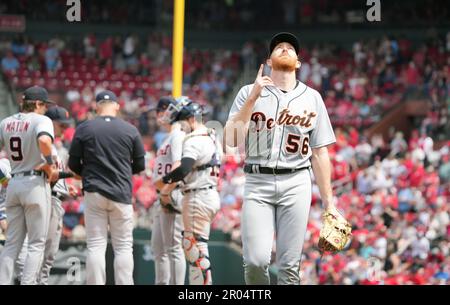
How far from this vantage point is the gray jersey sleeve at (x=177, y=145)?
888cm

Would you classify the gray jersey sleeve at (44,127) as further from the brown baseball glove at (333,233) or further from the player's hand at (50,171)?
the brown baseball glove at (333,233)

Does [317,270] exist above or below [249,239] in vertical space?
below

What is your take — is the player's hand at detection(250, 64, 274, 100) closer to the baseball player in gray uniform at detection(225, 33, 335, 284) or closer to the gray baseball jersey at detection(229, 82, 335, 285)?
the baseball player in gray uniform at detection(225, 33, 335, 284)

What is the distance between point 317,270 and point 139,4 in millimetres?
15320

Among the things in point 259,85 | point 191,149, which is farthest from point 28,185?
point 259,85

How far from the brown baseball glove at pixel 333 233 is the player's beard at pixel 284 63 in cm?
98

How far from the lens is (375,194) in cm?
1628

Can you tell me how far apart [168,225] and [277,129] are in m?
2.90

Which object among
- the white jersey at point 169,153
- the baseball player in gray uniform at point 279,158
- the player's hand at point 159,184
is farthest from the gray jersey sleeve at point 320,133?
the player's hand at point 159,184

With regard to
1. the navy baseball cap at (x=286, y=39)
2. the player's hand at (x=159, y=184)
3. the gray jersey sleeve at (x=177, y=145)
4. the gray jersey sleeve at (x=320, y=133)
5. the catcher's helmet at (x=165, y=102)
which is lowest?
the player's hand at (x=159, y=184)

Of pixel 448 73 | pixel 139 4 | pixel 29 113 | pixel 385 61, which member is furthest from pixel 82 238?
pixel 139 4

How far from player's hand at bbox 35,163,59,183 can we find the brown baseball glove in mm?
2540

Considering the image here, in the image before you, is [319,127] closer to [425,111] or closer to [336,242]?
[336,242]

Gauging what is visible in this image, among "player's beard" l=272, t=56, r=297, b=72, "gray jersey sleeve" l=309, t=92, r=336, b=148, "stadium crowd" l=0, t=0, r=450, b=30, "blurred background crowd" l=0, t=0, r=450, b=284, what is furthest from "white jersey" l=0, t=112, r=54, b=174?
"stadium crowd" l=0, t=0, r=450, b=30
